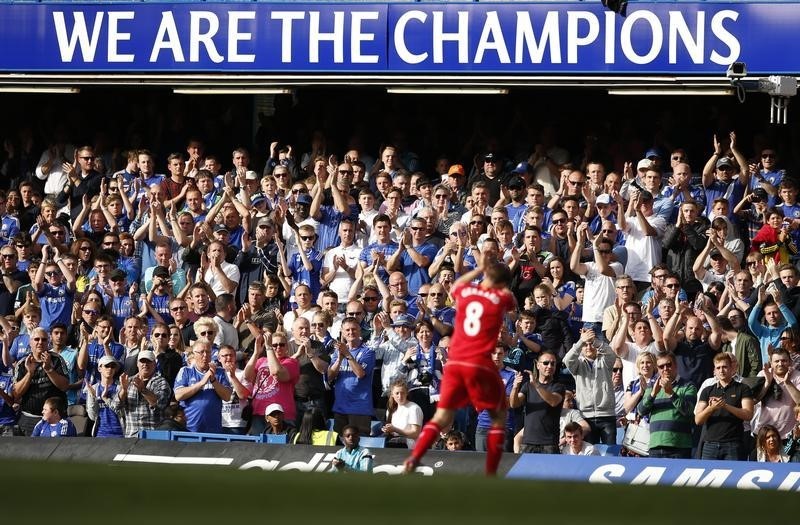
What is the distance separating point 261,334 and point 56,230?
12.3 ft

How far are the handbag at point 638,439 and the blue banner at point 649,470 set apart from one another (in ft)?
2.07

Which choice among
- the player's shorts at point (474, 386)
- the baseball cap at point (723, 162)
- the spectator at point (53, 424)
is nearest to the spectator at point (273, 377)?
the spectator at point (53, 424)

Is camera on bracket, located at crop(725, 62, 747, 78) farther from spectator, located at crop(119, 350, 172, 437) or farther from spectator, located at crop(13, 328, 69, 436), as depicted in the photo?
spectator, located at crop(13, 328, 69, 436)

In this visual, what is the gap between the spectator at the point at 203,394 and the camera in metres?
15.5

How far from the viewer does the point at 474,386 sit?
11.7 metres

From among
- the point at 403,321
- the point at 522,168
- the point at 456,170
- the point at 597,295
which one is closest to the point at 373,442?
the point at 403,321

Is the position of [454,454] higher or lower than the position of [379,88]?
lower

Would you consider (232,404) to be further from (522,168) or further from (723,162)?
(723,162)

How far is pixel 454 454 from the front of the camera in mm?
14273

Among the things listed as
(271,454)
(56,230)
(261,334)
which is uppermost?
(56,230)

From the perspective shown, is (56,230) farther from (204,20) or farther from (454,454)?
(454,454)

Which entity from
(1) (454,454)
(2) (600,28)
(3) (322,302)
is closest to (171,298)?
(3) (322,302)

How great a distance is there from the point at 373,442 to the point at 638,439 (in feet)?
8.21

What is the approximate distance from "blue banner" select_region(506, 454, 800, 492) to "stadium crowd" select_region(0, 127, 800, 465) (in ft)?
1.77
